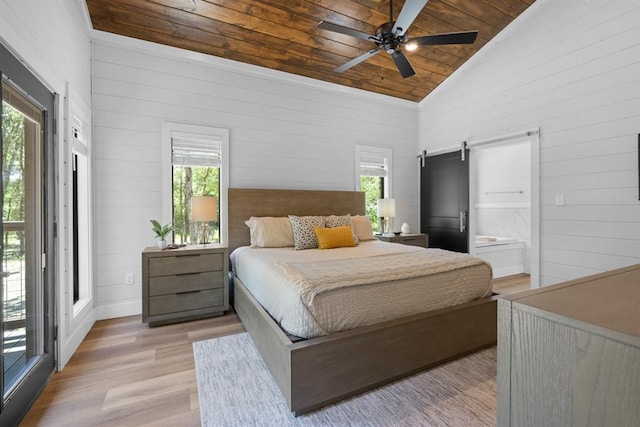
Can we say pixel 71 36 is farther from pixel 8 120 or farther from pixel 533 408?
pixel 533 408

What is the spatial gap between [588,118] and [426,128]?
229cm

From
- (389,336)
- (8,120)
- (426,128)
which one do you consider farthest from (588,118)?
(8,120)

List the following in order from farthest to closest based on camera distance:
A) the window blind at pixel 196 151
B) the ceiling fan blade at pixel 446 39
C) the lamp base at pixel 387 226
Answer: the lamp base at pixel 387 226 → the window blind at pixel 196 151 → the ceiling fan blade at pixel 446 39

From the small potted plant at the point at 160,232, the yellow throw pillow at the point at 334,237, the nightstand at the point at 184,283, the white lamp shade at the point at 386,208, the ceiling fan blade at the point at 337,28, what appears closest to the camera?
the ceiling fan blade at the point at 337,28

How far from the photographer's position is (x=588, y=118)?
10.5 ft

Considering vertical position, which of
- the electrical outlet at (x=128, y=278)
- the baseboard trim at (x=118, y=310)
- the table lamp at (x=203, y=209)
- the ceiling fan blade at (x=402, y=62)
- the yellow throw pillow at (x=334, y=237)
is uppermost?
the ceiling fan blade at (x=402, y=62)

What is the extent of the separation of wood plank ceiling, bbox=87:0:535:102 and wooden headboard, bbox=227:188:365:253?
167 cm

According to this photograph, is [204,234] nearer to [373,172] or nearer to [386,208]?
[386,208]

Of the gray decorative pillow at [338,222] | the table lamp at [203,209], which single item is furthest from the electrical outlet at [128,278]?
the gray decorative pillow at [338,222]

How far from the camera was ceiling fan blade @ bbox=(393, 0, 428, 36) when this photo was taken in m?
2.16

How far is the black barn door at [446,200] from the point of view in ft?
15.1

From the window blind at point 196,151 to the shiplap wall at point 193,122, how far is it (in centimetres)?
17

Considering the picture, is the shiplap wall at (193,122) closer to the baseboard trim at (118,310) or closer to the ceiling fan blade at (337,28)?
the baseboard trim at (118,310)

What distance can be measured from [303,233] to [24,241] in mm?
2324
